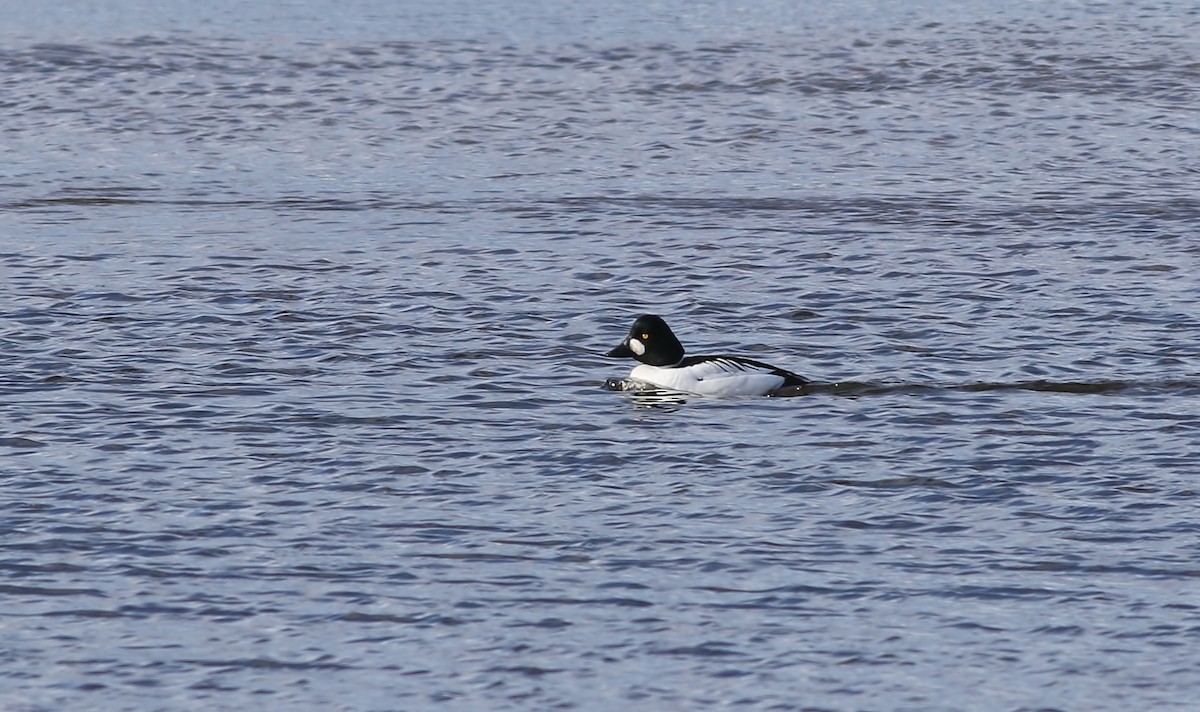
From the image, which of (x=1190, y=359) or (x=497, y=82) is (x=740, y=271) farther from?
(x=497, y=82)

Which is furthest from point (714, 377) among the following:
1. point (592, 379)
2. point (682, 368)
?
point (592, 379)

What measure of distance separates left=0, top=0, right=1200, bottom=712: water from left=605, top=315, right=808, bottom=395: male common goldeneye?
0.23 meters

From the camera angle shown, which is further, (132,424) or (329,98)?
(329,98)

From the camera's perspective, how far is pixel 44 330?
17875 millimetres

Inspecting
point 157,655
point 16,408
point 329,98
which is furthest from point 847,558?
point 329,98

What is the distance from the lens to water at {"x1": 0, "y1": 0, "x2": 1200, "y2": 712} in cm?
1082

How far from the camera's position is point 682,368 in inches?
659

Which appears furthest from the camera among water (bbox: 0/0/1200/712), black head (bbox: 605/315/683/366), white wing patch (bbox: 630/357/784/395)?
black head (bbox: 605/315/683/366)

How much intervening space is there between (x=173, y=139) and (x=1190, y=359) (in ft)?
49.4

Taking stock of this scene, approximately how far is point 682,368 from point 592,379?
2.46 ft

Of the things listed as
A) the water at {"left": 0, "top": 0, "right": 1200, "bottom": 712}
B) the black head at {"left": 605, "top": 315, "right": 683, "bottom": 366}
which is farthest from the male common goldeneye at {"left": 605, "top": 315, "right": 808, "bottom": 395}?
the water at {"left": 0, "top": 0, "right": 1200, "bottom": 712}

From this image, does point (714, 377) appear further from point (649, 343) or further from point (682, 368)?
point (649, 343)

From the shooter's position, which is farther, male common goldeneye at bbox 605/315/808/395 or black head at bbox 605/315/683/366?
black head at bbox 605/315/683/366

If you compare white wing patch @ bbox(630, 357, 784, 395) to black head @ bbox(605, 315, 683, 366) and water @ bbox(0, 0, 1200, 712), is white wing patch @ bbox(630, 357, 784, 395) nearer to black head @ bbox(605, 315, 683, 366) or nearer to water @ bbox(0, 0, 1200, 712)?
black head @ bbox(605, 315, 683, 366)
